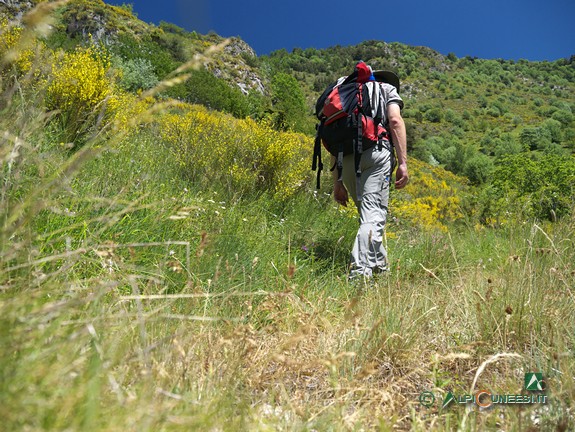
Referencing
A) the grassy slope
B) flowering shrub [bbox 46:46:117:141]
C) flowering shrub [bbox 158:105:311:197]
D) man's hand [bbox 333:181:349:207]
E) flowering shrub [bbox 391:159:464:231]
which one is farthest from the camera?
flowering shrub [bbox 391:159:464:231]

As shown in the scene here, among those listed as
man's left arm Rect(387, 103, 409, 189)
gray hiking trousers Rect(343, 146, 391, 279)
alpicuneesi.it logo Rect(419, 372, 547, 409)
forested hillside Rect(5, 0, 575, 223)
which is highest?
forested hillside Rect(5, 0, 575, 223)

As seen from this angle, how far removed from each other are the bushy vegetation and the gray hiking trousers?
0.96 ft

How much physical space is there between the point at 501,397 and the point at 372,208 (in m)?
1.94

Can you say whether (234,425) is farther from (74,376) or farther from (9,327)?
(9,327)

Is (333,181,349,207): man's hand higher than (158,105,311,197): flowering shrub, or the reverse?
(158,105,311,197): flowering shrub

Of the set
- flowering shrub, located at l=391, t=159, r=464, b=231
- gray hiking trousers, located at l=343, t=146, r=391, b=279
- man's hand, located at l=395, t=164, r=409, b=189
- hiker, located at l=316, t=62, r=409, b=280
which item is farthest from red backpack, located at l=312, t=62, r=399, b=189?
flowering shrub, located at l=391, t=159, r=464, b=231

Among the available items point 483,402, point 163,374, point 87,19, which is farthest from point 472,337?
point 87,19

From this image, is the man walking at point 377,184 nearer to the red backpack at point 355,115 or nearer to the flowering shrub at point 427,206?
the red backpack at point 355,115

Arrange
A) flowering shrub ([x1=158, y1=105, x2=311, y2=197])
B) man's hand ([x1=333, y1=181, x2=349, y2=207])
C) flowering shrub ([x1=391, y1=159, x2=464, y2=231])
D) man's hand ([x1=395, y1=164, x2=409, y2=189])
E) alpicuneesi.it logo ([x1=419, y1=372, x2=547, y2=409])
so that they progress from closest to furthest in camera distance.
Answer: alpicuneesi.it logo ([x1=419, y1=372, x2=547, y2=409]), man's hand ([x1=395, y1=164, x2=409, y2=189]), man's hand ([x1=333, y1=181, x2=349, y2=207]), flowering shrub ([x1=158, y1=105, x2=311, y2=197]), flowering shrub ([x1=391, y1=159, x2=464, y2=231])

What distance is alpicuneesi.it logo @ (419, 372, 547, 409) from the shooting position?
1.39m

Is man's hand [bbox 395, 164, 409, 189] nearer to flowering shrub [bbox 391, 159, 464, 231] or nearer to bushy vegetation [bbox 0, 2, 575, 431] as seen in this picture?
bushy vegetation [bbox 0, 2, 575, 431]

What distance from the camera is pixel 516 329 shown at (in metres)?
1.89

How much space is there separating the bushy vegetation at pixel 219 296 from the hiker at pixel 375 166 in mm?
322

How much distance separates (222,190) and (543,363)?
3058mm
